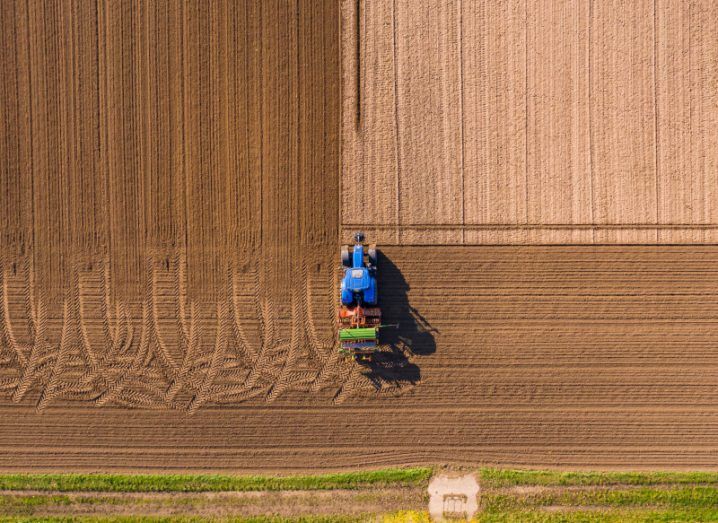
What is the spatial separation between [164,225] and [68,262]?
1.70m

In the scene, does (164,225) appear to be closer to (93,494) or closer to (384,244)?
(384,244)

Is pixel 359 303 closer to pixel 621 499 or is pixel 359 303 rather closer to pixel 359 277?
pixel 359 277

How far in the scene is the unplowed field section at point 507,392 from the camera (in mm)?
6816

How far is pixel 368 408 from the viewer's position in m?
6.92

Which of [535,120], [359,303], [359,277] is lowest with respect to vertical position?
[359,303]

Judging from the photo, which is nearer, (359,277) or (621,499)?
(359,277)

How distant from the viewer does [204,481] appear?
22.1 ft

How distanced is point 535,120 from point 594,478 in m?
5.97

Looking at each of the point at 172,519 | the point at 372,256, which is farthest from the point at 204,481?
the point at 372,256

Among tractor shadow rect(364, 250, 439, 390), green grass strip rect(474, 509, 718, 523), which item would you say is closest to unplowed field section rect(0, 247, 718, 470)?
tractor shadow rect(364, 250, 439, 390)

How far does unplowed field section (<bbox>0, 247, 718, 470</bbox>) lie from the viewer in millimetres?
6816

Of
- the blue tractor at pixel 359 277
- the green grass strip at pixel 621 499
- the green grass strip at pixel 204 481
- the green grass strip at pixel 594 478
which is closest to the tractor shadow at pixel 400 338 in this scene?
the blue tractor at pixel 359 277

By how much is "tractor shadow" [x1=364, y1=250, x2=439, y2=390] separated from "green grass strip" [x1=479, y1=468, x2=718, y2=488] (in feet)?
7.13

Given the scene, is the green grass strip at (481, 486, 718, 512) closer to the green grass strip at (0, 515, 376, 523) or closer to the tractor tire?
the green grass strip at (0, 515, 376, 523)
